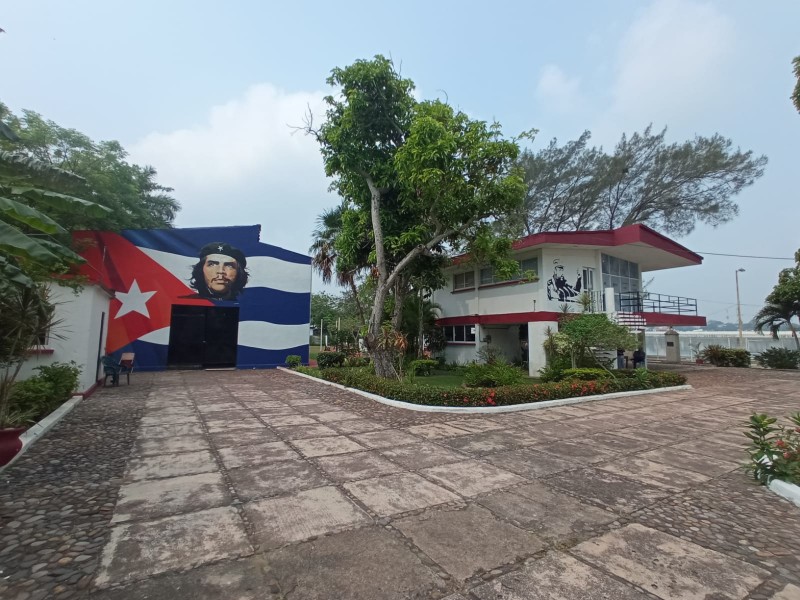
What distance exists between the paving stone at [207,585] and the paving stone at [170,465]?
2196 millimetres

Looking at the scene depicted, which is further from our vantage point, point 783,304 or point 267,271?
point 783,304

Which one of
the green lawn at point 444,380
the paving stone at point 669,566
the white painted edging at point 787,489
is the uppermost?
the green lawn at point 444,380

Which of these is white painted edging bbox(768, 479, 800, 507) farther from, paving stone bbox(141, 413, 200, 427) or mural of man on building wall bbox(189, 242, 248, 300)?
mural of man on building wall bbox(189, 242, 248, 300)

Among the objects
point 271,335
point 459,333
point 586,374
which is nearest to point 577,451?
point 586,374

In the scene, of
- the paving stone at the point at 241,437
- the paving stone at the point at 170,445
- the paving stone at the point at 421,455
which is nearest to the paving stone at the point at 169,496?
the paving stone at the point at 170,445

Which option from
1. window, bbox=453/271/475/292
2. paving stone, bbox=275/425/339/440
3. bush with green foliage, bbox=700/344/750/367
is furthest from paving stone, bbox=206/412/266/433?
bush with green foliage, bbox=700/344/750/367

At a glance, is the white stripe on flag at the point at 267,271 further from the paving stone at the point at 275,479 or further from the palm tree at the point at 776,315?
the palm tree at the point at 776,315

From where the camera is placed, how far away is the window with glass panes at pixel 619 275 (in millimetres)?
17609

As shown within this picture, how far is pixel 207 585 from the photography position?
255 centimetres

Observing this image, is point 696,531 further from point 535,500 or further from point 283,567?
point 283,567

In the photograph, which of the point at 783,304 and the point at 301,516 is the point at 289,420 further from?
the point at 783,304

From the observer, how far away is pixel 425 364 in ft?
52.3

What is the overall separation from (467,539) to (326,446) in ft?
10.0

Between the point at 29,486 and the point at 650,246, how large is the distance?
18.9m
